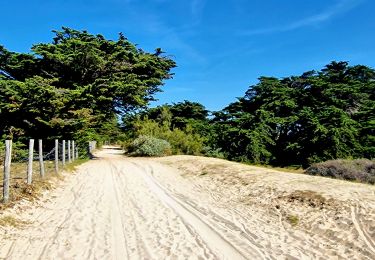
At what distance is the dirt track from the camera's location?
754 centimetres

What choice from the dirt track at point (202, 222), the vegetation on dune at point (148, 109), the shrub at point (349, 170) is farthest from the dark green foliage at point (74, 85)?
the shrub at point (349, 170)

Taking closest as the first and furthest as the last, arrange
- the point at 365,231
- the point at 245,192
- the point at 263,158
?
the point at 365,231, the point at 245,192, the point at 263,158

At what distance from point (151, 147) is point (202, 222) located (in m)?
27.6

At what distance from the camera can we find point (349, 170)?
20.4 m

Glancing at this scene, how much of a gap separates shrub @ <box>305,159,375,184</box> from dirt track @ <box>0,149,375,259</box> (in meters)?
6.07

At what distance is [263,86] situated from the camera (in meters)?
44.6

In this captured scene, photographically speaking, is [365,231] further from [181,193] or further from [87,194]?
[87,194]

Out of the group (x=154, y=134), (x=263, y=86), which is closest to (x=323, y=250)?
(x=154, y=134)

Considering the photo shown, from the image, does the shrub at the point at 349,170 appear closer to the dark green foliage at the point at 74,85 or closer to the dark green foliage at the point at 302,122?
the dark green foliage at the point at 302,122

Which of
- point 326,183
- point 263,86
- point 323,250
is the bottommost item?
point 323,250

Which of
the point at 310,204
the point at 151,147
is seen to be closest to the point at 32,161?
the point at 310,204

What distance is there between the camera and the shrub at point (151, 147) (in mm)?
36878

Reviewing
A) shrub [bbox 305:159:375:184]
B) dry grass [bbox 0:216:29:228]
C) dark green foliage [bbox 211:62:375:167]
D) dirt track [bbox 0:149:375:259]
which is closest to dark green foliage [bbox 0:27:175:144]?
dark green foliage [bbox 211:62:375:167]

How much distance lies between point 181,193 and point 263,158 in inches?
1031
